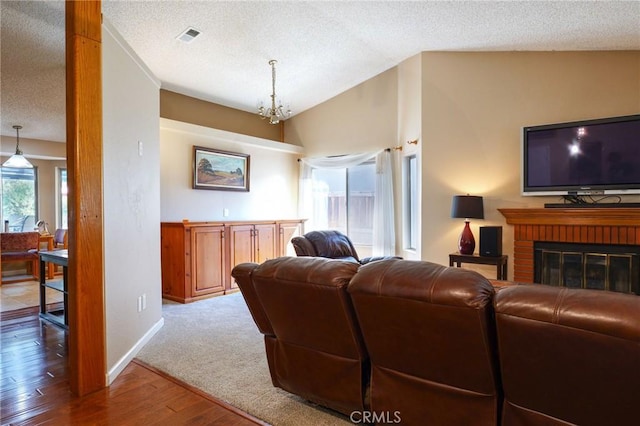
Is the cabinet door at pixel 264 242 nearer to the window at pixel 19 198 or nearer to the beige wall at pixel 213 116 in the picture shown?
the beige wall at pixel 213 116

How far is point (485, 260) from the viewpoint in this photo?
→ 4.02 metres

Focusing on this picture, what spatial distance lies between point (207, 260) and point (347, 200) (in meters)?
2.67

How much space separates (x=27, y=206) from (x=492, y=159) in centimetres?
799

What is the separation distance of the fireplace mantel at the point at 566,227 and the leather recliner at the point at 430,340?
121 inches

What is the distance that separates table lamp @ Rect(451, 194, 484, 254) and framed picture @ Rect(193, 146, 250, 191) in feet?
10.7

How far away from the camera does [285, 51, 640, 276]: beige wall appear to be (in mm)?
3910

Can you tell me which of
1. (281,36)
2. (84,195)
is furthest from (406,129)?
(84,195)

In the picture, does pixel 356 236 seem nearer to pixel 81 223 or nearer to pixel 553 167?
pixel 553 167

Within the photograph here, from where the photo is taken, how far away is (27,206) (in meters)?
6.67

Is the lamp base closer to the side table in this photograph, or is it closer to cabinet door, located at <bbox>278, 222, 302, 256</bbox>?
the side table

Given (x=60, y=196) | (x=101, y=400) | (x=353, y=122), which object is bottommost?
(x=101, y=400)

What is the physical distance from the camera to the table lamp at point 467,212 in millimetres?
4109

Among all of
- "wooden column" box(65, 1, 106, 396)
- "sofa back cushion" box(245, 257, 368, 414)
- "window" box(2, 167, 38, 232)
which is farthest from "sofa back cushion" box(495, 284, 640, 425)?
"window" box(2, 167, 38, 232)

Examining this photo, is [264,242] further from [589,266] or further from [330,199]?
[589,266]
